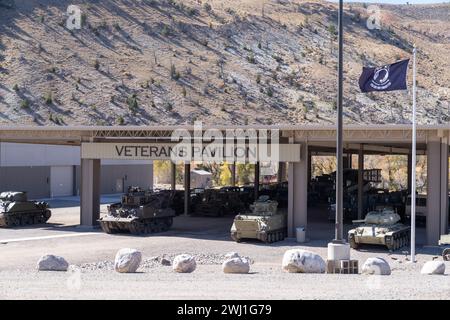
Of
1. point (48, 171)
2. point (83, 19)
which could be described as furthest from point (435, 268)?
point (83, 19)

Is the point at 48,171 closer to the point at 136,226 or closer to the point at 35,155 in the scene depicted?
the point at 35,155

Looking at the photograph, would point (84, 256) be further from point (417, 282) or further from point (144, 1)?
point (144, 1)

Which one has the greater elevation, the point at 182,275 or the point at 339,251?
the point at 339,251

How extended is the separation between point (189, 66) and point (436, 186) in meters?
51.7

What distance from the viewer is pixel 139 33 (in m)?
84.8

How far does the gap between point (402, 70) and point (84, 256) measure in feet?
42.2

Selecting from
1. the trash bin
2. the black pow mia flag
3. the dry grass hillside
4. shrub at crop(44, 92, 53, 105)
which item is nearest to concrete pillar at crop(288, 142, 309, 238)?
the trash bin

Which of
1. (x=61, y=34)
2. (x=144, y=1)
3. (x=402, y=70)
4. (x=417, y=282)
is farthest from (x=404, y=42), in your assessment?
(x=417, y=282)

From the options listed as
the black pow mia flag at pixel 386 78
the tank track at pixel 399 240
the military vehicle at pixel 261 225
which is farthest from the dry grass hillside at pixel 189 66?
the black pow mia flag at pixel 386 78

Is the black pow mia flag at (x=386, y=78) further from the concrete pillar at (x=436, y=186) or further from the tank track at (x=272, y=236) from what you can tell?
the tank track at (x=272, y=236)

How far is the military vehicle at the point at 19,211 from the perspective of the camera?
3872 cm

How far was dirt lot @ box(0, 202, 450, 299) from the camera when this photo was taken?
15.6 metres

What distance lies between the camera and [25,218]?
40.0m

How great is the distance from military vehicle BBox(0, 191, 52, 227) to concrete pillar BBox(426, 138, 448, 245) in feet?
68.0
